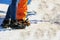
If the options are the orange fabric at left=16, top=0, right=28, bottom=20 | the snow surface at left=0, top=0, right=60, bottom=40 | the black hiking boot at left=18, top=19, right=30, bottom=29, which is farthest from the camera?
the black hiking boot at left=18, top=19, right=30, bottom=29

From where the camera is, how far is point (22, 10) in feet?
10.4

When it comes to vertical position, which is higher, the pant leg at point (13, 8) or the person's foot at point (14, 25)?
the pant leg at point (13, 8)

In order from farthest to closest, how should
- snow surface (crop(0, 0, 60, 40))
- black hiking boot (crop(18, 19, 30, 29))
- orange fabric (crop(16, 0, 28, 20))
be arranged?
black hiking boot (crop(18, 19, 30, 29))
orange fabric (crop(16, 0, 28, 20))
snow surface (crop(0, 0, 60, 40))

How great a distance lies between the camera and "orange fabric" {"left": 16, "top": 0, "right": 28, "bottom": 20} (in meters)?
3.09

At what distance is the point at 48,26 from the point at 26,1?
0.52 m

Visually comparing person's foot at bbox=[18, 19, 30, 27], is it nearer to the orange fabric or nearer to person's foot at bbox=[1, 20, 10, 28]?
the orange fabric

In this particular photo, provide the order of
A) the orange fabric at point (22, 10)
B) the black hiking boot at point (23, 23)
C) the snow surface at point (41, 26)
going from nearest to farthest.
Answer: the snow surface at point (41, 26)
the orange fabric at point (22, 10)
the black hiking boot at point (23, 23)

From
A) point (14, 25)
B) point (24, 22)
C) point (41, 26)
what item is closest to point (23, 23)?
point (24, 22)

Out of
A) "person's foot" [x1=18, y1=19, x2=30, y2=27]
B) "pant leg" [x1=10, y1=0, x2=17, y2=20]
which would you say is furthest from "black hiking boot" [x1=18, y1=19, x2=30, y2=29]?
"pant leg" [x1=10, y1=0, x2=17, y2=20]

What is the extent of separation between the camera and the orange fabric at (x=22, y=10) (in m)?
3.09

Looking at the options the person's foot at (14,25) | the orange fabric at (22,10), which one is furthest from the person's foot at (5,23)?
the orange fabric at (22,10)

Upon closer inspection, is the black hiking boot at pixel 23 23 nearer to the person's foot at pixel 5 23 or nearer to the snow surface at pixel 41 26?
the snow surface at pixel 41 26

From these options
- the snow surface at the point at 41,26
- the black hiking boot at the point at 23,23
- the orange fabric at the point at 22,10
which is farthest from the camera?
the black hiking boot at the point at 23,23

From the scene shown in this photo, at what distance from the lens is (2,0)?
129 inches
